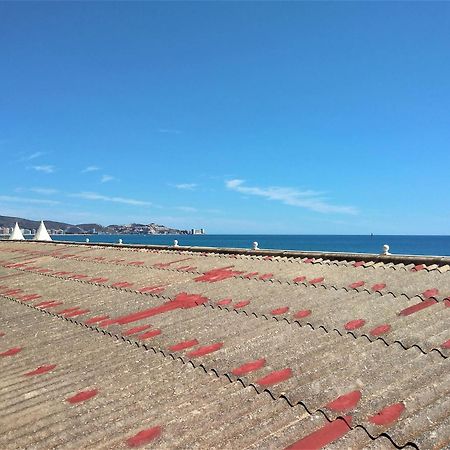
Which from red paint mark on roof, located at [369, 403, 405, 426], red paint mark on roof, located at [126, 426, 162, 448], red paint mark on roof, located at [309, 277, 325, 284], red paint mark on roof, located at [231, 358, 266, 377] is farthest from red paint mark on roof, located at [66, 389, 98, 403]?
red paint mark on roof, located at [309, 277, 325, 284]

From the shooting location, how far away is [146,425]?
4.02 metres

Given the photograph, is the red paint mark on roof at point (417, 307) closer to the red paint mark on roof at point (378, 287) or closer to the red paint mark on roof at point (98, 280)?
the red paint mark on roof at point (378, 287)

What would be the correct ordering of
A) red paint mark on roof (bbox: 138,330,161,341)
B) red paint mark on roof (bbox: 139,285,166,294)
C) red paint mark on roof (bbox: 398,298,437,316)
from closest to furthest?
red paint mark on roof (bbox: 398,298,437,316) → red paint mark on roof (bbox: 138,330,161,341) → red paint mark on roof (bbox: 139,285,166,294)

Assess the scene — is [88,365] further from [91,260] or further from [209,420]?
[91,260]

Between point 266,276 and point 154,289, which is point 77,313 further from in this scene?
point 266,276

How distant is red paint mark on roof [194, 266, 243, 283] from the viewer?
35.0 ft

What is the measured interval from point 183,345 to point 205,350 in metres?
0.45

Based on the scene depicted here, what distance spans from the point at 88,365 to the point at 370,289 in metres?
5.06

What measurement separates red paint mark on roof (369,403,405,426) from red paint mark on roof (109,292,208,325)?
477 cm

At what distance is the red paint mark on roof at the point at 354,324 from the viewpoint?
6043mm

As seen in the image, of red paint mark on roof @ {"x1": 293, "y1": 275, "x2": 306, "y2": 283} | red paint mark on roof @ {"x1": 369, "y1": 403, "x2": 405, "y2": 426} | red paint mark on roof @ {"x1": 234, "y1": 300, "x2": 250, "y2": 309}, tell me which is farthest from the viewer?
red paint mark on roof @ {"x1": 293, "y1": 275, "x2": 306, "y2": 283}

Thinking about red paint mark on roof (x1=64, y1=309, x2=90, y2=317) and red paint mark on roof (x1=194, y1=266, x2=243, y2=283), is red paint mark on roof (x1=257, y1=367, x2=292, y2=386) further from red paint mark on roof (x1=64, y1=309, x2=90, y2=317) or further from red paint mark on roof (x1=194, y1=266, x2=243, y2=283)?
red paint mark on roof (x1=194, y1=266, x2=243, y2=283)

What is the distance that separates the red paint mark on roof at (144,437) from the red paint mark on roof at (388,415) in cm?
185

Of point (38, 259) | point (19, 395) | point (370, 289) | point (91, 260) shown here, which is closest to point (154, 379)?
point (19, 395)
